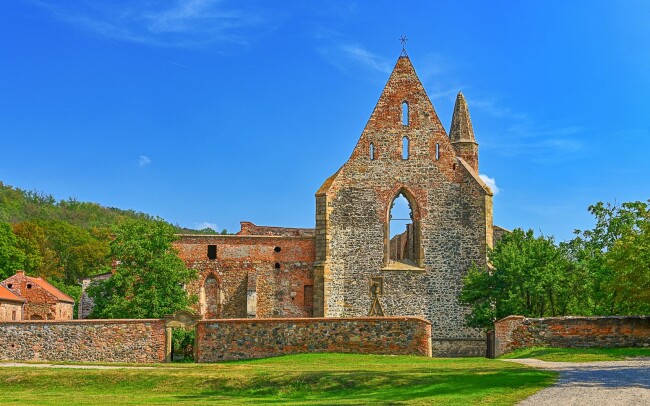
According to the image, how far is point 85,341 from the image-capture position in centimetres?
3241

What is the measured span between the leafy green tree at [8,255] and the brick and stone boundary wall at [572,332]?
44649mm

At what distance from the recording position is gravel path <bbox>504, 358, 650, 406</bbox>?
15711mm

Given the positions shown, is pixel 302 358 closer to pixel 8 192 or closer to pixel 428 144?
pixel 428 144

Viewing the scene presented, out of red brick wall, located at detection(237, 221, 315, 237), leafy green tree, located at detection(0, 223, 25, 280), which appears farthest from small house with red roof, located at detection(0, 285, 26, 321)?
leafy green tree, located at detection(0, 223, 25, 280)

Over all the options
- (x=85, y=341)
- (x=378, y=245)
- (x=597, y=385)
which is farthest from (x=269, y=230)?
(x=597, y=385)

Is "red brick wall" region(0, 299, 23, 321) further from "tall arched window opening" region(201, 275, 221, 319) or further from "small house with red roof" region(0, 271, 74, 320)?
"tall arched window opening" region(201, 275, 221, 319)

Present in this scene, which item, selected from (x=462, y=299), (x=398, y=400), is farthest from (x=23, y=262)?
(x=398, y=400)

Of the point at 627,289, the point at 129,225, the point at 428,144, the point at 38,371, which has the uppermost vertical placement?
the point at 428,144

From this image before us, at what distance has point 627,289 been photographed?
1214 inches

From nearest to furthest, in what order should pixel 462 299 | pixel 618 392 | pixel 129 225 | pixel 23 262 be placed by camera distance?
pixel 618 392 < pixel 462 299 < pixel 129 225 < pixel 23 262

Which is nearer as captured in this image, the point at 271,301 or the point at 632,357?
the point at 632,357

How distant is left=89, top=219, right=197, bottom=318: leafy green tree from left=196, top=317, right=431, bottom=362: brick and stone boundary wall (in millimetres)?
7956

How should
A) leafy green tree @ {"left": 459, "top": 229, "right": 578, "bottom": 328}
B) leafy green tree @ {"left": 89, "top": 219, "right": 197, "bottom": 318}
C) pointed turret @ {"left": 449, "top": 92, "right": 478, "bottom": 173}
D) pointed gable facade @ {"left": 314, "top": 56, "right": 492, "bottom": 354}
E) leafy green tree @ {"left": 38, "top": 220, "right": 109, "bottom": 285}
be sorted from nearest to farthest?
leafy green tree @ {"left": 459, "top": 229, "right": 578, "bottom": 328} < leafy green tree @ {"left": 89, "top": 219, "right": 197, "bottom": 318} < pointed gable facade @ {"left": 314, "top": 56, "right": 492, "bottom": 354} < pointed turret @ {"left": 449, "top": 92, "right": 478, "bottom": 173} < leafy green tree @ {"left": 38, "top": 220, "right": 109, "bottom": 285}

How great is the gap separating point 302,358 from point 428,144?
17.1 m
